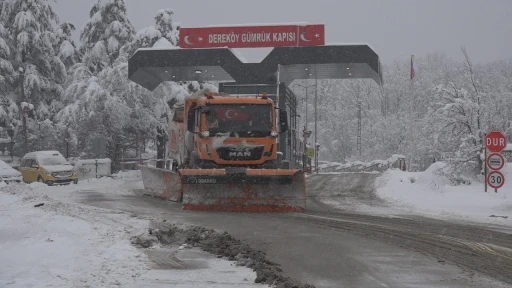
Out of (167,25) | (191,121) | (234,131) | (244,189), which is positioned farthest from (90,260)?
(167,25)

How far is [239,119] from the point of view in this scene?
51.8 ft

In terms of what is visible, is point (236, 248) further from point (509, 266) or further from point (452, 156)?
point (452, 156)

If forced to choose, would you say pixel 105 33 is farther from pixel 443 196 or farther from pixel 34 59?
pixel 443 196

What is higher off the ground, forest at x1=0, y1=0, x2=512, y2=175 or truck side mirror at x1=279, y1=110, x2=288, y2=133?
forest at x1=0, y1=0, x2=512, y2=175

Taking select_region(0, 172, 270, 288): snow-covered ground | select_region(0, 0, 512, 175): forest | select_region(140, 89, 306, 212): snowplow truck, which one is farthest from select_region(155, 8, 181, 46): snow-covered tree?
select_region(0, 172, 270, 288): snow-covered ground

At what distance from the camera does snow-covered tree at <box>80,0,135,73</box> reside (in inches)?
1572

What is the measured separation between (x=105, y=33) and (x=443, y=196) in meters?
27.7

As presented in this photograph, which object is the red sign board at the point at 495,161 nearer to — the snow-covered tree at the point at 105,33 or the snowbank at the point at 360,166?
the snowbank at the point at 360,166

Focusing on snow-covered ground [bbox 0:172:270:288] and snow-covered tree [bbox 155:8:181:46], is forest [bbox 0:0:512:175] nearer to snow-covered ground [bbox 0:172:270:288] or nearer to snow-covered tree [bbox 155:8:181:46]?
snow-covered tree [bbox 155:8:181:46]

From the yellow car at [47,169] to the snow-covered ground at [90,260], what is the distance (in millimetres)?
16910

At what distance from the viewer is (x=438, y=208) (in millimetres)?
16766

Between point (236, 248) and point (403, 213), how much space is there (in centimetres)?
767

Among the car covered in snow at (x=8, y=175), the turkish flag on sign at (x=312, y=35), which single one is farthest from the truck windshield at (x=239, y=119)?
the car covered in snow at (x=8, y=175)

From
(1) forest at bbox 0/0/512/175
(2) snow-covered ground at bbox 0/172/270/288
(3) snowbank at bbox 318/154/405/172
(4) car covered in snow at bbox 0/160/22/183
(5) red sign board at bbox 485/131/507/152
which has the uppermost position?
(1) forest at bbox 0/0/512/175
